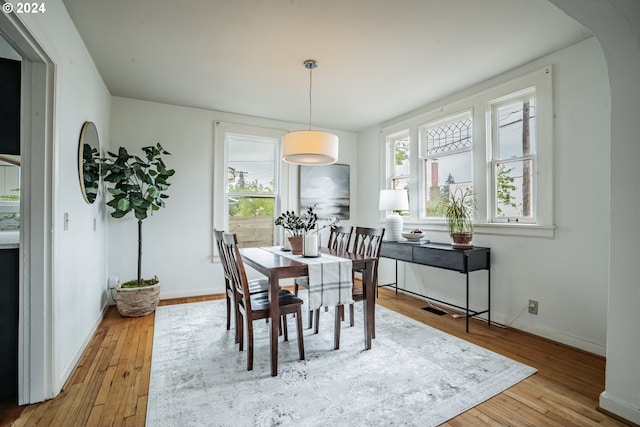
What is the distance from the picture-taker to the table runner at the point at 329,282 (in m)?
2.43

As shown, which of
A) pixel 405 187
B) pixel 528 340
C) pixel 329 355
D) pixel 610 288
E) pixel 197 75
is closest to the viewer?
pixel 610 288

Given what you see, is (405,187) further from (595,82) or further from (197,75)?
(197,75)

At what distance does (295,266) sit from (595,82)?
9.11 ft

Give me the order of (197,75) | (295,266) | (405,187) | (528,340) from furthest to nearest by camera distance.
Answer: (405,187)
(197,75)
(528,340)
(295,266)

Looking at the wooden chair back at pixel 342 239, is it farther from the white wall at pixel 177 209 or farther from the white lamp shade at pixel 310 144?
the white wall at pixel 177 209

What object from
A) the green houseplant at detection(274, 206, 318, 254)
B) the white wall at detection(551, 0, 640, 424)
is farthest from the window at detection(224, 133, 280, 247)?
the white wall at detection(551, 0, 640, 424)

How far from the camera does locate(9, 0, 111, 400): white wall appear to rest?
1.99m

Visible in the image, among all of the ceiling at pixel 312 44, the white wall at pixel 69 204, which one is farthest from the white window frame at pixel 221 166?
the white wall at pixel 69 204

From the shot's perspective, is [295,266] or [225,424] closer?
[225,424]

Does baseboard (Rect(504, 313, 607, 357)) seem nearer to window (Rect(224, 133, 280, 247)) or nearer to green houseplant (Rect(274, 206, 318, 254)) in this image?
green houseplant (Rect(274, 206, 318, 254))

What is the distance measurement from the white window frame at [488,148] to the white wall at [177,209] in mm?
2586

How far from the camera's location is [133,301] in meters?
3.44

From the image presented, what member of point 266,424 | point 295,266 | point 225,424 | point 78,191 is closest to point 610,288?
point 295,266

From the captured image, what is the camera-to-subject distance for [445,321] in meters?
3.36
